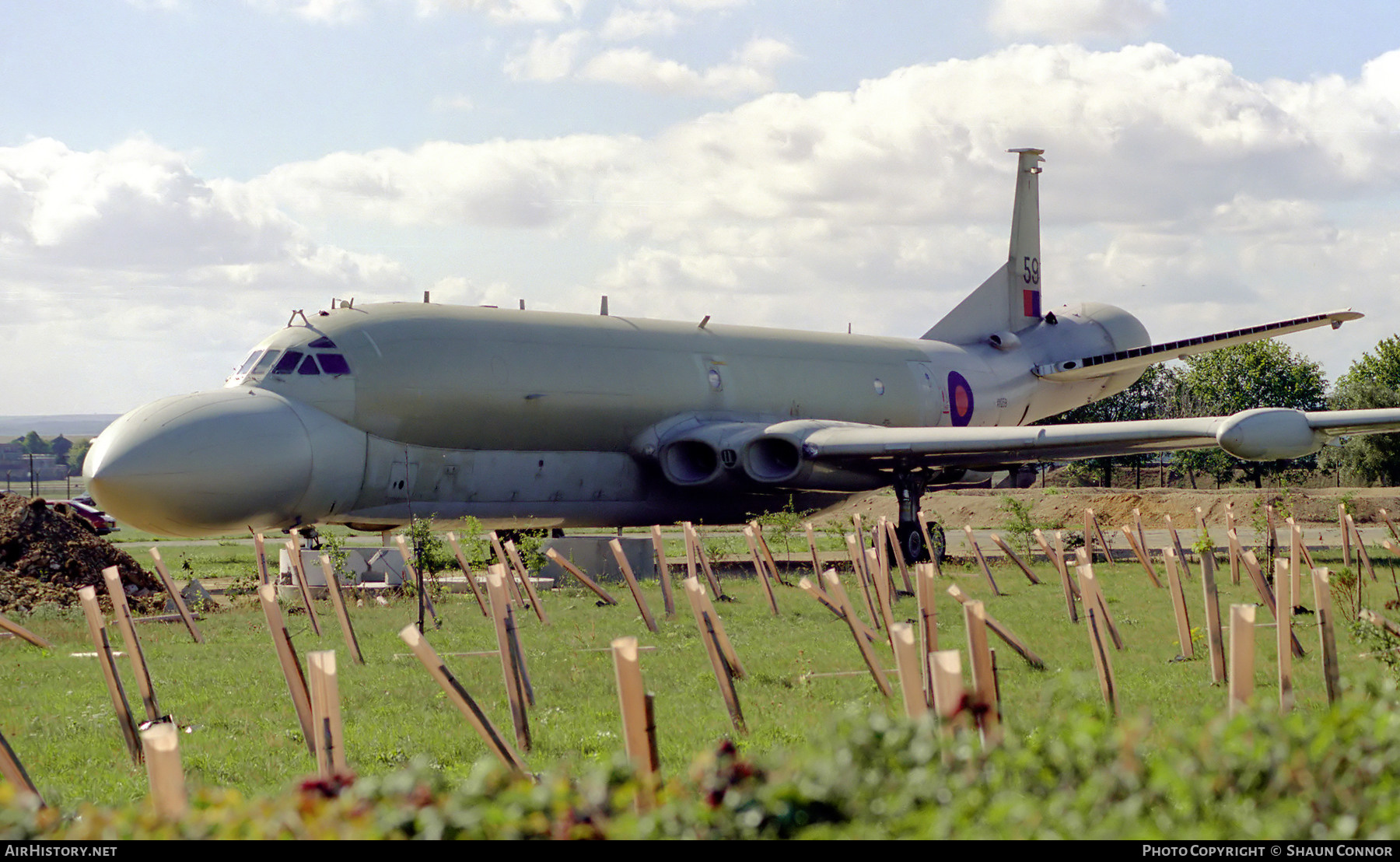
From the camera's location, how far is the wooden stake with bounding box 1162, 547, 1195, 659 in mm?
11969

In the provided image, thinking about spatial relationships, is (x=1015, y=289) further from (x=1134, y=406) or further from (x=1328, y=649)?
(x=1134, y=406)

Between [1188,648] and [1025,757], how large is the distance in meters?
8.48

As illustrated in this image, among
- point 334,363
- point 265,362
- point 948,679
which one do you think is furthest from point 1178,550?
point 948,679

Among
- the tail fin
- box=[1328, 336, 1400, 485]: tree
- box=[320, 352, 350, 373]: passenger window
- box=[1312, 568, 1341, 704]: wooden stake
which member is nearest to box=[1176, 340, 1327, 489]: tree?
box=[1328, 336, 1400, 485]: tree

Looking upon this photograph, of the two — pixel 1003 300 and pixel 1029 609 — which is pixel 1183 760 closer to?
pixel 1029 609

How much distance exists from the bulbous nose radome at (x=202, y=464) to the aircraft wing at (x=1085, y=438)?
845 cm

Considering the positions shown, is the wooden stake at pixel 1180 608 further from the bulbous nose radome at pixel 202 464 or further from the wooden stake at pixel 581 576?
the bulbous nose radome at pixel 202 464

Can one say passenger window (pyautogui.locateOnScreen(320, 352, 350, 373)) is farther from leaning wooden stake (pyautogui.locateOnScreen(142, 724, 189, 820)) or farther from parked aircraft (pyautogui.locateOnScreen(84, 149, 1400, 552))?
leaning wooden stake (pyautogui.locateOnScreen(142, 724, 189, 820))

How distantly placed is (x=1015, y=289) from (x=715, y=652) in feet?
82.8

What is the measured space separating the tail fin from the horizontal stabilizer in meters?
1.52

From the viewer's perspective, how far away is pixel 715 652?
9.09 metres

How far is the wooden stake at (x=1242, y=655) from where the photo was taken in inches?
270

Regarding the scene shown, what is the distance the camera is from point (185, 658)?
13258 mm

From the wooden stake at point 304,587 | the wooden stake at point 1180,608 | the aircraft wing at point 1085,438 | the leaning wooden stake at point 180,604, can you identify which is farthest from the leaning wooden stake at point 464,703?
the aircraft wing at point 1085,438
